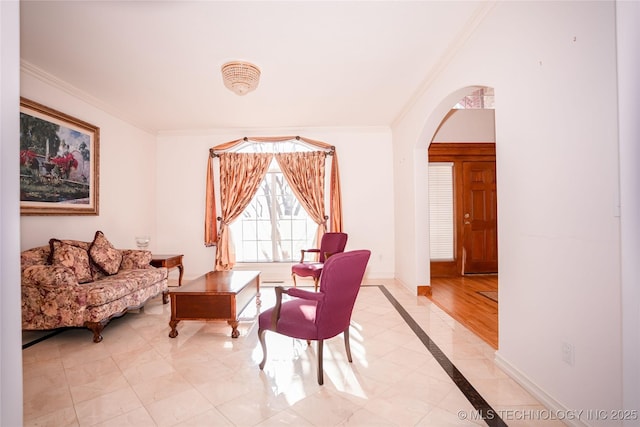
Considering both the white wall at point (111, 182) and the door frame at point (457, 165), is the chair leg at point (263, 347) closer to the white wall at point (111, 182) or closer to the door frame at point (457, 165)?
the white wall at point (111, 182)

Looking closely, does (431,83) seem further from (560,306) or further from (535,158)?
(560,306)

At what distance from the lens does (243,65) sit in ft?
9.16

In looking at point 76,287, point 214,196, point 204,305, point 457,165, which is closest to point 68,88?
point 214,196

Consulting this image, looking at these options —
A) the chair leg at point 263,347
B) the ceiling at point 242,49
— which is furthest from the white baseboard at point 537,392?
the ceiling at point 242,49

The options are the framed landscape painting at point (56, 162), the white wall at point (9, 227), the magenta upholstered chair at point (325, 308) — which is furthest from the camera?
the framed landscape painting at point (56, 162)

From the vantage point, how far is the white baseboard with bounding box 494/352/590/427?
1.58 m

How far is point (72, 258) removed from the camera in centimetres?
311

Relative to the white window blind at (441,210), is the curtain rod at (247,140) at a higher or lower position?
higher

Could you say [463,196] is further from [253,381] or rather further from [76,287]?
[76,287]

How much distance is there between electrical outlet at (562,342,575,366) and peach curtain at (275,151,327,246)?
3.90 metres

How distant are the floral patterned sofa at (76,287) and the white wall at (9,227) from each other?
8.16 feet

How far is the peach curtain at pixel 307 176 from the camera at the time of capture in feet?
17.3

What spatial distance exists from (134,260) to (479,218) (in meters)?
5.92

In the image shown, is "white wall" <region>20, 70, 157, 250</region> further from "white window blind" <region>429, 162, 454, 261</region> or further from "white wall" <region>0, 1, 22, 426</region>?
"white window blind" <region>429, 162, 454, 261</region>
